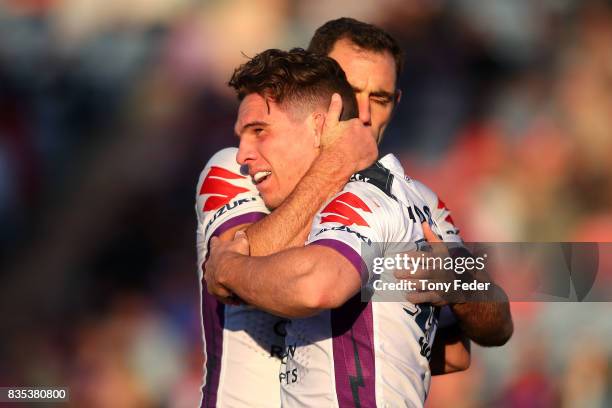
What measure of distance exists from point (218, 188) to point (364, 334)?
0.97 m

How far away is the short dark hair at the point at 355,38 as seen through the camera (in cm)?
383

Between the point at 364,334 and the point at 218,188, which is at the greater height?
the point at 218,188

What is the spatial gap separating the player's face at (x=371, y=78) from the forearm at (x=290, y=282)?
1.24 m

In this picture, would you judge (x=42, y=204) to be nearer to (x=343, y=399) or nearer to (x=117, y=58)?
(x=117, y=58)

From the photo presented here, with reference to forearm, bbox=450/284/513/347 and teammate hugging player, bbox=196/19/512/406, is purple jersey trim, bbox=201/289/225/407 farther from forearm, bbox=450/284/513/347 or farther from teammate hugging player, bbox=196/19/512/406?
forearm, bbox=450/284/513/347

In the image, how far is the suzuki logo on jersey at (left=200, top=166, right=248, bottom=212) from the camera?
3279 millimetres

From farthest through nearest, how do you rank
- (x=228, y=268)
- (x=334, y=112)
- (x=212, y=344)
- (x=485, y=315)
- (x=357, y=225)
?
(x=212, y=344) → (x=485, y=315) → (x=334, y=112) → (x=228, y=268) → (x=357, y=225)

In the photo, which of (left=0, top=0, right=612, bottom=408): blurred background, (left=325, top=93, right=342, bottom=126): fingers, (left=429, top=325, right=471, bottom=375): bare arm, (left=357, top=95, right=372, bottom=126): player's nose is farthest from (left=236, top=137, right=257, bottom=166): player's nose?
(left=0, top=0, right=612, bottom=408): blurred background

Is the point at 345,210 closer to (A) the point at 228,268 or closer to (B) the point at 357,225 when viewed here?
(B) the point at 357,225

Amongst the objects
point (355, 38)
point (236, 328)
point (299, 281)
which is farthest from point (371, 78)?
point (299, 281)

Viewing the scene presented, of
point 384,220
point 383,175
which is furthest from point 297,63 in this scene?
point 384,220

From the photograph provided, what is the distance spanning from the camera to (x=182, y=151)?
22.9 ft

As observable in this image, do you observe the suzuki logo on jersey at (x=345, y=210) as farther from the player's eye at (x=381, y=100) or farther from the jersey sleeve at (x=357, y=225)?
the player's eye at (x=381, y=100)

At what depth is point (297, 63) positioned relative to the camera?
314cm
